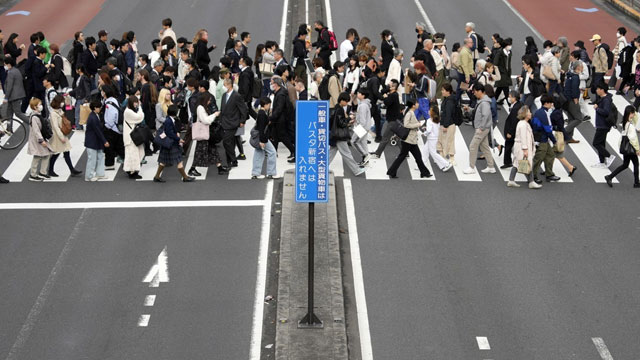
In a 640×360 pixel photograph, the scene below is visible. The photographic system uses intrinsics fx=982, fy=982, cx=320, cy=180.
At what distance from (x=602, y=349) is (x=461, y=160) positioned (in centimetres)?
824

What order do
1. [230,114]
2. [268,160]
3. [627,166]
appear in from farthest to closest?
[230,114] < [268,160] < [627,166]

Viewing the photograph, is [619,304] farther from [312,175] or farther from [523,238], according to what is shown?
[312,175]

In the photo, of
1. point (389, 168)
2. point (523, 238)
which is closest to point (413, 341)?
point (523, 238)

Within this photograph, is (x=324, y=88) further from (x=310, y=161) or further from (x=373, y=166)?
(x=310, y=161)

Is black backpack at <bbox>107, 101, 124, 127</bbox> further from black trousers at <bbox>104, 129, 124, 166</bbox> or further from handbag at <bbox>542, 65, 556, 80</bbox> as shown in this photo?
handbag at <bbox>542, 65, 556, 80</bbox>

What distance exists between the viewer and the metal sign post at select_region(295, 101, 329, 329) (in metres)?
13.6

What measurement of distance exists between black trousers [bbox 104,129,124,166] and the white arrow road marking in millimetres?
4787

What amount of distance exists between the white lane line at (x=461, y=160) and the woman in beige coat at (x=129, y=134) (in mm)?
6527

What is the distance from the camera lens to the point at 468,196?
62.1ft

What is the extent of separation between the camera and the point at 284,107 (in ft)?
66.0

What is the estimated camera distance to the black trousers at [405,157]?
64.7 feet

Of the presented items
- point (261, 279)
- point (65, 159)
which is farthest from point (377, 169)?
point (65, 159)

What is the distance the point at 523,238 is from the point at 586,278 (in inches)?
67.6

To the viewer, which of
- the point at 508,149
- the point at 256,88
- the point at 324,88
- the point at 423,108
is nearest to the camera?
the point at 508,149
